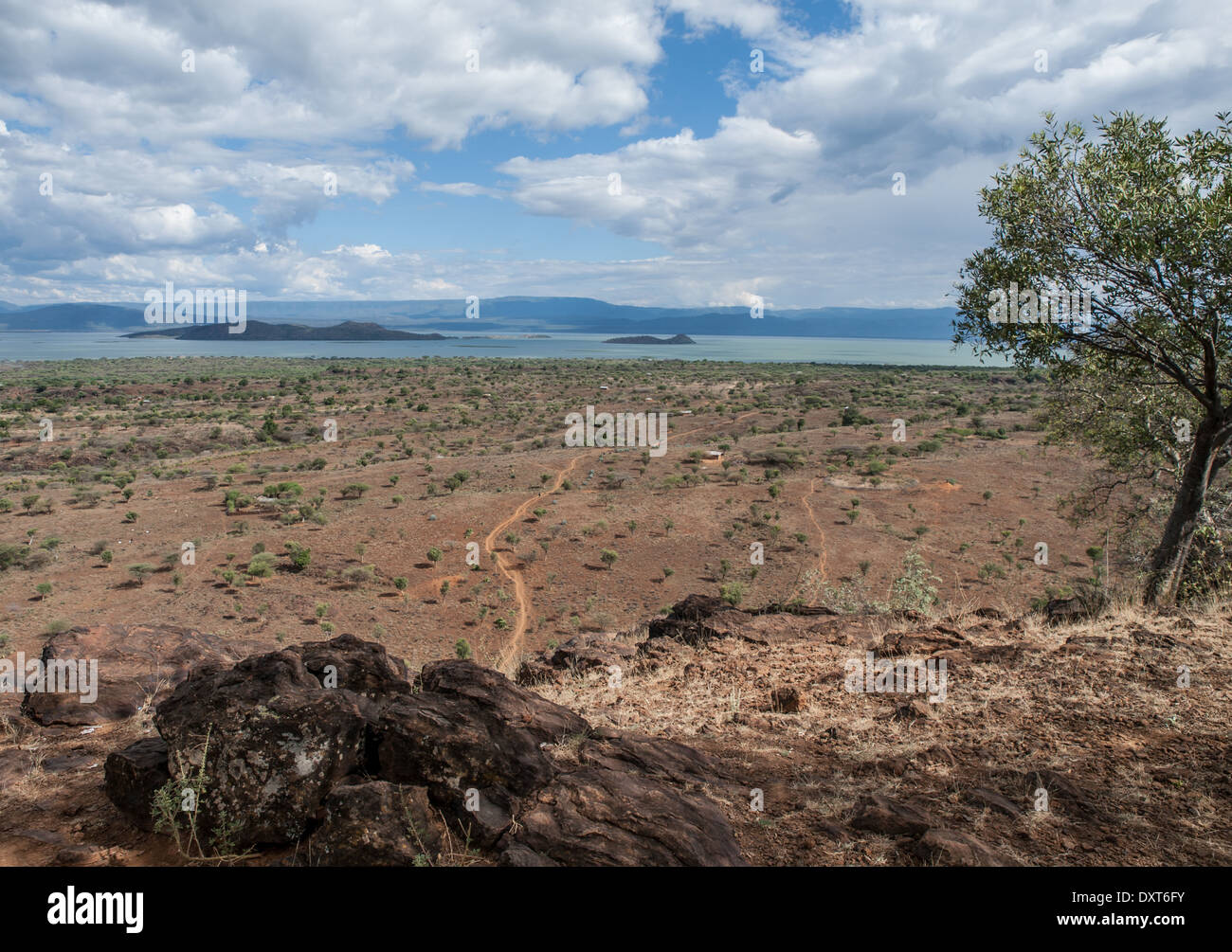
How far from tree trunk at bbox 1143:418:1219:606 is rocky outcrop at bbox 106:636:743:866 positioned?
8.92 m

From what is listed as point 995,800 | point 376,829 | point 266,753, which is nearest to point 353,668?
point 266,753

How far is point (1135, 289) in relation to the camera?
30.5 feet

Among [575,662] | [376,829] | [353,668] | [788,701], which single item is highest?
[353,668]

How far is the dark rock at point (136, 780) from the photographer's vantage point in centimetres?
463

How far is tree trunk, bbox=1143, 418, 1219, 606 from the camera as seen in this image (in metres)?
10.0

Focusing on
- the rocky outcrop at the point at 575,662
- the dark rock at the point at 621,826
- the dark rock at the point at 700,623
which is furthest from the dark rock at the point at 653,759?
the dark rock at the point at 700,623

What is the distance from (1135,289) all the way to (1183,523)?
370 cm

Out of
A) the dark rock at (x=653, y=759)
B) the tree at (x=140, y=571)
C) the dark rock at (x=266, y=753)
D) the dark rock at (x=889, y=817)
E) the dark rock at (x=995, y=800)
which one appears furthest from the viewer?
the tree at (x=140, y=571)

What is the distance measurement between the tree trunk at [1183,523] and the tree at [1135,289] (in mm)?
18

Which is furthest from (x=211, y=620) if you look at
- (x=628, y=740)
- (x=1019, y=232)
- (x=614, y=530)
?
(x=1019, y=232)

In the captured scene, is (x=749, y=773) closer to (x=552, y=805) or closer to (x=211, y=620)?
(x=552, y=805)

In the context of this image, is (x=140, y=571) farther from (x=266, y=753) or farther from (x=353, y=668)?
(x=266, y=753)

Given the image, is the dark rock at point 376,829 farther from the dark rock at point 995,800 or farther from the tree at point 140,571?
the tree at point 140,571

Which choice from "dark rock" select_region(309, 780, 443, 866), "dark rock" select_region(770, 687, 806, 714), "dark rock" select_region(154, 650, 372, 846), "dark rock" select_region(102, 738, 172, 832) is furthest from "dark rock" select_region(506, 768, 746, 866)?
"dark rock" select_region(770, 687, 806, 714)
